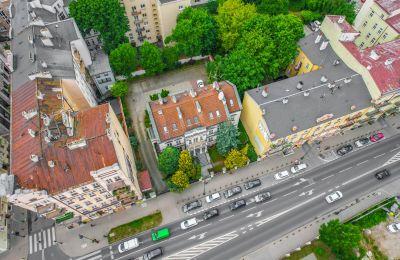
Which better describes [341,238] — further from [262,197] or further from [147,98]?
[147,98]

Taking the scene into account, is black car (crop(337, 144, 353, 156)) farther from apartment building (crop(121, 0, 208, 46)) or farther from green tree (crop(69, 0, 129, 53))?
green tree (crop(69, 0, 129, 53))

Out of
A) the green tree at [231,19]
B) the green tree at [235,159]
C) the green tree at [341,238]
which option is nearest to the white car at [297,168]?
the green tree at [235,159]

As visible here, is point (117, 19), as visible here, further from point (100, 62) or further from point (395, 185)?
point (395, 185)

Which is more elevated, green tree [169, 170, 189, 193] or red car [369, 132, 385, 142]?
green tree [169, 170, 189, 193]

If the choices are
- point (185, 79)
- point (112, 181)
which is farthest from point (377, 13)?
point (112, 181)

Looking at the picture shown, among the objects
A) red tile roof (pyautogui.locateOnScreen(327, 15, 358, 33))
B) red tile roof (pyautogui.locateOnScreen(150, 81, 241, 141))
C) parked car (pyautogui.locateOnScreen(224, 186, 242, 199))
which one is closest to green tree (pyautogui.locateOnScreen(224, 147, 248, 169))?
parked car (pyautogui.locateOnScreen(224, 186, 242, 199))

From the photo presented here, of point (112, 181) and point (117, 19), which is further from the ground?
point (117, 19)

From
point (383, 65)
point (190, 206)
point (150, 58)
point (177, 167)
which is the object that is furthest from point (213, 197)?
point (383, 65)
